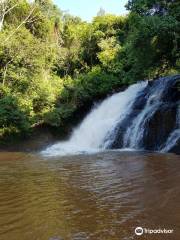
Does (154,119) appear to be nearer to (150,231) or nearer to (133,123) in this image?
(133,123)

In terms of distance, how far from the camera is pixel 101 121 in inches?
772

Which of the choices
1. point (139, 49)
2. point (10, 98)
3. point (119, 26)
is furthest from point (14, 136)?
point (119, 26)

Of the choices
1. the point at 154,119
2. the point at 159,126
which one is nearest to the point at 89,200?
the point at 159,126

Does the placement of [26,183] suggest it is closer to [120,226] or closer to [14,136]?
[120,226]

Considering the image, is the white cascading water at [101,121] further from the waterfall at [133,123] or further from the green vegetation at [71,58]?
the green vegetation at [71,58]

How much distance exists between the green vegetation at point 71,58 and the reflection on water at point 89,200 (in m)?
7.52

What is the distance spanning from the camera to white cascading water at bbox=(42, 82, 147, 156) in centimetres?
1786

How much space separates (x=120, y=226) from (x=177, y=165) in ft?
16.9

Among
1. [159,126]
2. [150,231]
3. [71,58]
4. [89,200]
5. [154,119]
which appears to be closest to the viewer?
[150,231]

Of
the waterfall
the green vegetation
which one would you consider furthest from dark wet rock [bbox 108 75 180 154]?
the green vegetation

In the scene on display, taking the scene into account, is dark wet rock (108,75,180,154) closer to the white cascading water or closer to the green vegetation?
the white cascading water

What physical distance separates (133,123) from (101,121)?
3.38m

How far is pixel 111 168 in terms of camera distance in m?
10.1

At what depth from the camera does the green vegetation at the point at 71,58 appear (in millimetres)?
16062
